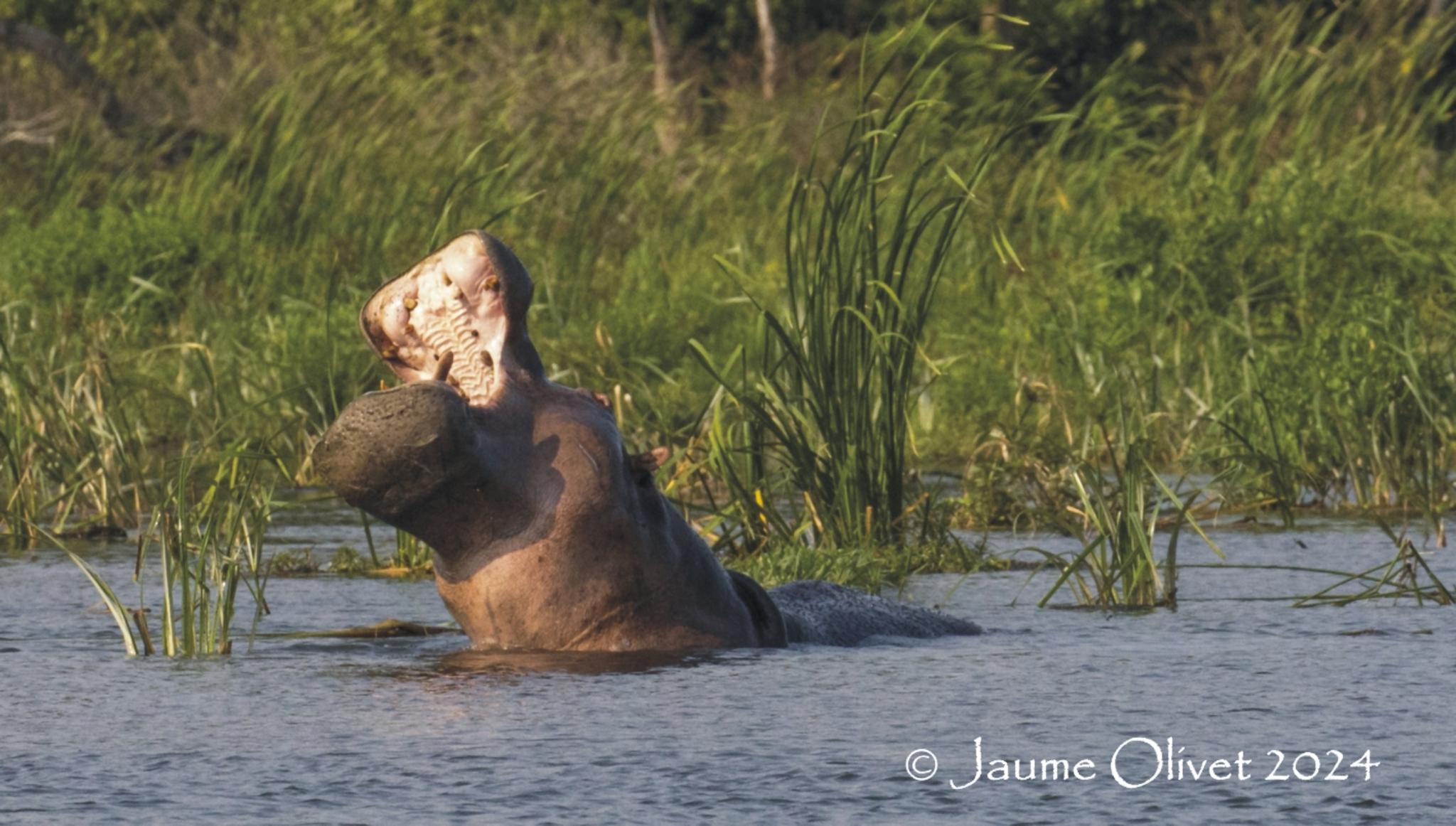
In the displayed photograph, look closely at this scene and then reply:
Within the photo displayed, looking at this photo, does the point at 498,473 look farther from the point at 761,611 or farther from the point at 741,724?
the point at 761,611

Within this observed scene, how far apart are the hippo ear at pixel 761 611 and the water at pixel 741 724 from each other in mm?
90

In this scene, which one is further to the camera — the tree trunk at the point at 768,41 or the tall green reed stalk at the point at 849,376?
the tree trunk at the point at 768,41

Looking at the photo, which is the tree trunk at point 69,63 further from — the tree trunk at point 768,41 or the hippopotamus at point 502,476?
the hippopotamus at point 502,476

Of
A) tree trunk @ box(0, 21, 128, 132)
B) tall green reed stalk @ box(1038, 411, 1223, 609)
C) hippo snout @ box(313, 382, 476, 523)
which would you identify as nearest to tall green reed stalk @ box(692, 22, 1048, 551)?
tall green reed stalk @ box(1038, 411, 1223, 609)

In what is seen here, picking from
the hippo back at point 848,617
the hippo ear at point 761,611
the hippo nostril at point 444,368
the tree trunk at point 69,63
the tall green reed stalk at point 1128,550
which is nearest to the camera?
the hippo nostril at point 444,368

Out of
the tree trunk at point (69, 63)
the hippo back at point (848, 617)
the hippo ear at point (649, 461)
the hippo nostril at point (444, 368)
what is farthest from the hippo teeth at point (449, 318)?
the tree trunk at point (69, 63)

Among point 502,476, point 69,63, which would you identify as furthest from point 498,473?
point 69,63

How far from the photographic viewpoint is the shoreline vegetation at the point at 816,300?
6.89m

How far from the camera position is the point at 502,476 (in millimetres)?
4816

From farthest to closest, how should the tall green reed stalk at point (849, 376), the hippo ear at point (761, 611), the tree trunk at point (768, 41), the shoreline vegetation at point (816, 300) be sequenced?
1. the tree trunk at point (768, 41)
2. the shoreline vegetation at point (816, 300)
3. the tall green reed stalk at point (849, 376)
4. the hippo ear at point (761, 611)

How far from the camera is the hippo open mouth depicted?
486 cm

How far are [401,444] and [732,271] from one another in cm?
272

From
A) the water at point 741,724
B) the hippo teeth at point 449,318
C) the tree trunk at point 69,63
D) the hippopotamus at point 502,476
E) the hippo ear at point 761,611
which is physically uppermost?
the tree trunk at point 69,63

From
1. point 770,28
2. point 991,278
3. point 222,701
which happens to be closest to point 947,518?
point 222,701
